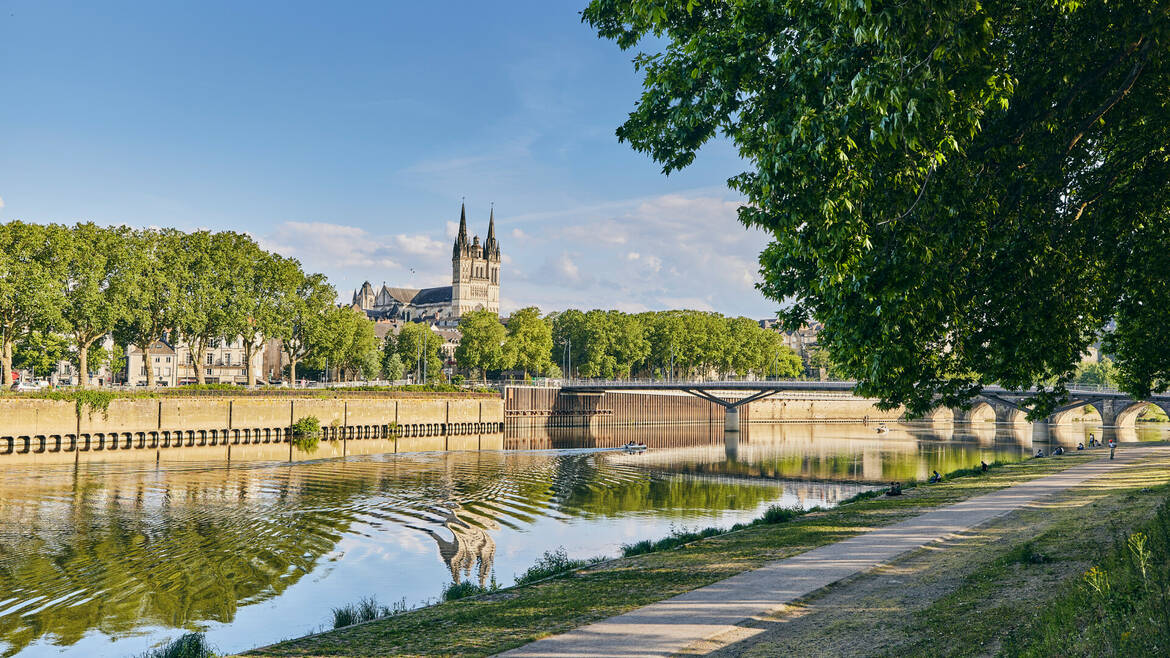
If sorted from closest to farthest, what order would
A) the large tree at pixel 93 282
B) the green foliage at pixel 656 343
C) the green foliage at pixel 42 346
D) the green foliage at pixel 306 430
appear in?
the green foliage at pixel 42 346, the large tree at pixel 93 282, the green foliage at pixel 306 430, the green foliage at pixel 656 343

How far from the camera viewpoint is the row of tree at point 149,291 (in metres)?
68.4

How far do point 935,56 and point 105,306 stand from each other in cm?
7953

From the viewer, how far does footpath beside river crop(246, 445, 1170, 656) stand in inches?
516

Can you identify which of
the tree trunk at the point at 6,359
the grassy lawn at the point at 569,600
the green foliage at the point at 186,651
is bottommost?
the green foliage at the point at 186,651

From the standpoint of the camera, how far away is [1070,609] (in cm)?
1090

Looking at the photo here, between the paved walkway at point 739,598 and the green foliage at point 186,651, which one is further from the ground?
the paved walkway at point 739,598

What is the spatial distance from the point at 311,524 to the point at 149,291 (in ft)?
172

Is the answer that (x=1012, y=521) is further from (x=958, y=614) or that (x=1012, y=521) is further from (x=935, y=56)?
(x=935, y=56)

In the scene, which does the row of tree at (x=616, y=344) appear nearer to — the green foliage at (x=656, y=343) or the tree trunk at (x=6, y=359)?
the green foliage at (x=656, y=343)

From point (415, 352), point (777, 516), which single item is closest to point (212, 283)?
point (415, 352)

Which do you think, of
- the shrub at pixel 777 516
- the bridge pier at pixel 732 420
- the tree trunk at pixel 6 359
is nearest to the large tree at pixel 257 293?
the tree trunk at pixel 6 359

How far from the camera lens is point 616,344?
142250 mm

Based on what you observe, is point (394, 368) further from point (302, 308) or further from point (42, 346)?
point (42, 346)

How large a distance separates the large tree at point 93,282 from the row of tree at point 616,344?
192 ft
